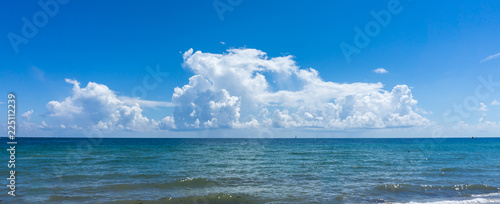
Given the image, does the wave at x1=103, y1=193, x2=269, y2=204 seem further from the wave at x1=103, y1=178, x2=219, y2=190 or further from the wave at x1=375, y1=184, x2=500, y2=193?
the wave at x1=375, y1=184, x2=500, y2=193

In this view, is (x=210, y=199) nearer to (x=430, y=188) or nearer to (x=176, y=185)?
(x=176, y=185)

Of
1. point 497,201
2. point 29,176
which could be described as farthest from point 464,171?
point 29,176

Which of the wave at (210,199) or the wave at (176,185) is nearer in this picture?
the wave at (210,199)

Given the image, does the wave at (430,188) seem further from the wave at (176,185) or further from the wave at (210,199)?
the wave at (176,185)

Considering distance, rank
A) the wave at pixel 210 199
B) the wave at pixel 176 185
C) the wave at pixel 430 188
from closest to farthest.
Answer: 1. the wave at pixel 210 199
2. the wave at pixel 430 188
3. the wave at pixel 176 185

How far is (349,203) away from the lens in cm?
1680

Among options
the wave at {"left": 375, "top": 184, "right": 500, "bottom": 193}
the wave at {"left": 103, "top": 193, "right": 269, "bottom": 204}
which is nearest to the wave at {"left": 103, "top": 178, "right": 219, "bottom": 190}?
the wave at {"left": 103, "top": 193, "right": 269, "bottom": 204}

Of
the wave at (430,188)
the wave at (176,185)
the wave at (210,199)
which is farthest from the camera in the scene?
the wave at (176,185)

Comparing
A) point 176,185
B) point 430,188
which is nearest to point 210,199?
point 176,185

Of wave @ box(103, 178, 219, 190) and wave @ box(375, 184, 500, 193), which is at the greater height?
wave @ box(103, 178, 219, 190)

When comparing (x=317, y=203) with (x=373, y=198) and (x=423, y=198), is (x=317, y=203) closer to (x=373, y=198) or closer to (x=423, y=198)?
(x=373, y=198)

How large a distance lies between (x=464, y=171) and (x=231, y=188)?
2560 centimetres

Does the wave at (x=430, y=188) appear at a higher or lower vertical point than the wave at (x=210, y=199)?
lower

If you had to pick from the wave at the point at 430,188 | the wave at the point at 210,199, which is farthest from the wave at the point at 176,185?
the wave at the point at 430,188
